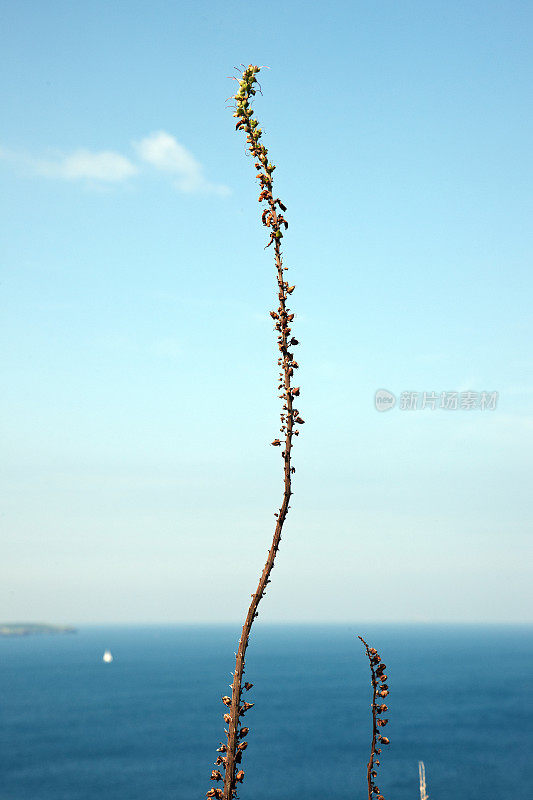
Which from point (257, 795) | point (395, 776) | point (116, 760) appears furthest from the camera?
point (116, 760)

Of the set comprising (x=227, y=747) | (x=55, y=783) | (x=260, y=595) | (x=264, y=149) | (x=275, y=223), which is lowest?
(x=55, y=783)

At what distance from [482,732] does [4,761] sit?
121189 mm

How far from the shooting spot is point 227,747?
2947 millimetres

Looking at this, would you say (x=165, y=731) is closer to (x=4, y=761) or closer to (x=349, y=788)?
(x=4, y=761)

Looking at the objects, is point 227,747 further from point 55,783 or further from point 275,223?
point 55,783

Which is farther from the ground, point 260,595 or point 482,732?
point 260,595

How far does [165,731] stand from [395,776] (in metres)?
71.7

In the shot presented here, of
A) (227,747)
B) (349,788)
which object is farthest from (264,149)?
(349,788)

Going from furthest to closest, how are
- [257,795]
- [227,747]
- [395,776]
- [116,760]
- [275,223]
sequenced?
[116,760] → [395,776] → [257,795] → [275,223] → [227,747]

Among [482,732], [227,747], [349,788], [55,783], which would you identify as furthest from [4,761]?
[227,747]

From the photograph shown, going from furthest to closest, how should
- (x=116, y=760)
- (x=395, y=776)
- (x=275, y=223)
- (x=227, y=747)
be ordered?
(x=116, y=760)
(x=395, y=776)
(x=275, y=223)
(x=227, y=747)

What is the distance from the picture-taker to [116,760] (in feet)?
561

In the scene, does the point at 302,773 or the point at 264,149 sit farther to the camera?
the point at 302,773

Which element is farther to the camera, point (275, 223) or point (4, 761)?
point (4, 761)
